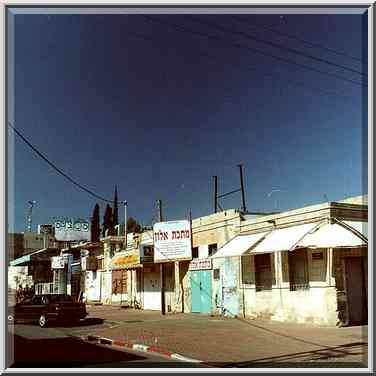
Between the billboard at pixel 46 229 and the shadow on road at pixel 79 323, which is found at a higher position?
the billboard at pixel 46 229

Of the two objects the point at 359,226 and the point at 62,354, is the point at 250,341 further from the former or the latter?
the point at 359,226

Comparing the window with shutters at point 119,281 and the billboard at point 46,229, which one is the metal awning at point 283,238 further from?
the billboard at point 46,229

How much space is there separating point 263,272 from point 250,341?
22.2ft

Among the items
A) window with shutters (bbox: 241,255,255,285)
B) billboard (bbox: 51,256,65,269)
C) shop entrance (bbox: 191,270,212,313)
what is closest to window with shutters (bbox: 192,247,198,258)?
shop entrance (bbox: 191,270,212,313)

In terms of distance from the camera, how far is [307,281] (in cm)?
1858

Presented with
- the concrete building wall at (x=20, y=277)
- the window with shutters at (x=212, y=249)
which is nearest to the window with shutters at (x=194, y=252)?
the window with shutters at (x=212, y=249)

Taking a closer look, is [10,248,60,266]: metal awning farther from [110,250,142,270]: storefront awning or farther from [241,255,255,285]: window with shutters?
[241,255,255,285]: window with shutters

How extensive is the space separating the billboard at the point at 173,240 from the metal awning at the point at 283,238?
21.3ft

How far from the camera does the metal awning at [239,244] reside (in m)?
20.4

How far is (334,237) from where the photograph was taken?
17.0 m

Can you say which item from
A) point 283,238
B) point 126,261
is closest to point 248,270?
point 283,238

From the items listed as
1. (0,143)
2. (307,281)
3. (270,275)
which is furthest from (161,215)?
(0,143)

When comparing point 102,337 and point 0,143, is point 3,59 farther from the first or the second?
point 102,337

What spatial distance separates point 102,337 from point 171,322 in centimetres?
435
